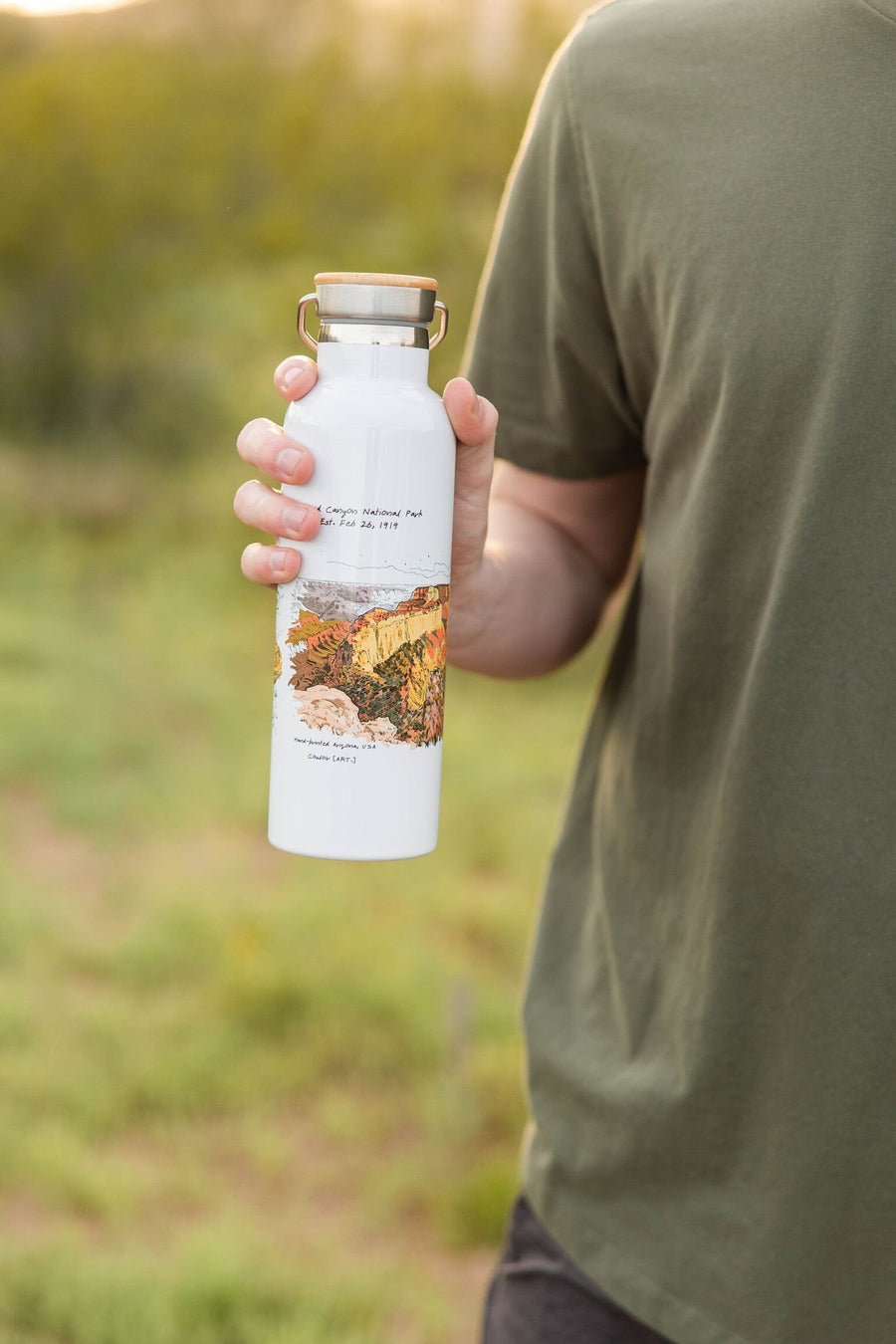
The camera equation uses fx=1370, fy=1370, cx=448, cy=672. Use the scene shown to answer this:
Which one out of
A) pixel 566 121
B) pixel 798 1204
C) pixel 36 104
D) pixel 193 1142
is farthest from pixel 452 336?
pixel 798 1204

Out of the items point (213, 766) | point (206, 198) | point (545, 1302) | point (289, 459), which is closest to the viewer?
point (289, 459)

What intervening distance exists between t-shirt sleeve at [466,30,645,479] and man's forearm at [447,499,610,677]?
8 centimetres

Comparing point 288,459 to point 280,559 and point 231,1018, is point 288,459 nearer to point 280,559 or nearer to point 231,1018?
point 280,559

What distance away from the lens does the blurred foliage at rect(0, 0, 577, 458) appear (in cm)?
643

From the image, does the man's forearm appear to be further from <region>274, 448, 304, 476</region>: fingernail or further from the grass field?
the grass field

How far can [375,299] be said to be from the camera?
3.27 ft

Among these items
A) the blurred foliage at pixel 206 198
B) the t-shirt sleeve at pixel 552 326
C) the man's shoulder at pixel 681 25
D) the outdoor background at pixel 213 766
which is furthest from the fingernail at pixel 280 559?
the blurred foliage at pixel 206 198

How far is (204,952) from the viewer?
360 cm

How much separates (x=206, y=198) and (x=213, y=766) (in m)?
3.36

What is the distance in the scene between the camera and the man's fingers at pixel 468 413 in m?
1.00

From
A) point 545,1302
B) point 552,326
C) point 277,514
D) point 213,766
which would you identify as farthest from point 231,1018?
point 277,514

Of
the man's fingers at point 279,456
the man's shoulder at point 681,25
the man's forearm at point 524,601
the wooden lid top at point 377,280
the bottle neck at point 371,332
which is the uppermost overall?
the man's shoulder at point 681,25

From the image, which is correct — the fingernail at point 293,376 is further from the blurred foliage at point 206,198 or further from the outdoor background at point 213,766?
the blurred foliage at point 206,198

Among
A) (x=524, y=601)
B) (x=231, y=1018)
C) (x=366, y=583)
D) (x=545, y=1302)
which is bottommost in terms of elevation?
(x=231, y=1018)
